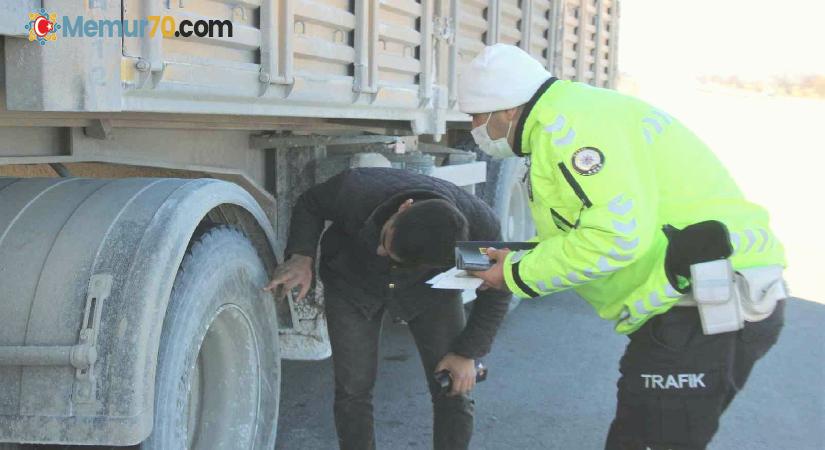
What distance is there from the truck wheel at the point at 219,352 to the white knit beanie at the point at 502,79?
35.5 inches

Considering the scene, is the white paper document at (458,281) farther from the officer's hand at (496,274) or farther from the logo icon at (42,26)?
the logo icon at (42,26)

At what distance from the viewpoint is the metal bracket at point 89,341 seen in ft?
7.38

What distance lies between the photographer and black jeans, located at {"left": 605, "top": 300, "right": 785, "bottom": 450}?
2.59m

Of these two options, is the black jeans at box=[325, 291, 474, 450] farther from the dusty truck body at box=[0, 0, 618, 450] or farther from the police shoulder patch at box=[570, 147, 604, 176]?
the police shoulder patch at box=[570, 147, 604, 176]

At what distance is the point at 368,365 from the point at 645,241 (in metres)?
1.46

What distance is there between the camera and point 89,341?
2.27m

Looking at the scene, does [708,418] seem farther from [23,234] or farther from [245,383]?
[23,234]

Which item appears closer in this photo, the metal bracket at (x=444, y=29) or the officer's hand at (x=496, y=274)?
the officer's hand at (x=496, y=274)

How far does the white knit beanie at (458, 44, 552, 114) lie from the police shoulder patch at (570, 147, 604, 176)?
27 centimetres

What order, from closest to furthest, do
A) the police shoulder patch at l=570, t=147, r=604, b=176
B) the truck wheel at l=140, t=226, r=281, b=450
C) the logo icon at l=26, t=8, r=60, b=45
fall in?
the logo icon at l=26, t=8, r=60, b=45 → the police shoulder patch at l=570, t=147, r=604, b=176 → the truck wheel at l=140, t=226, r=281, b=450

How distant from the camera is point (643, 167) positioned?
8.04ft

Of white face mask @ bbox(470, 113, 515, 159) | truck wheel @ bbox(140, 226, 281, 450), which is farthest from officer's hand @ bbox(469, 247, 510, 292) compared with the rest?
truck wheel @ bbox(140, 226, 281, 450)

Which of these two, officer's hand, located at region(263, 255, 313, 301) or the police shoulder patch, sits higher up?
the police shoulder patch

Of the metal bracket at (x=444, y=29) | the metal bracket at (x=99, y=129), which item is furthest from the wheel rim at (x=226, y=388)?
the metal bracket at (x=444, y=29)
